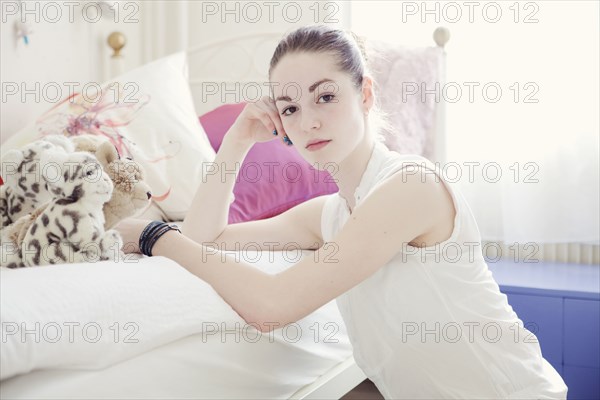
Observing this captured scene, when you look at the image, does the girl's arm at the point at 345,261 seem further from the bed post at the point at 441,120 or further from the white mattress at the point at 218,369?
the bed post at the point at 441,120

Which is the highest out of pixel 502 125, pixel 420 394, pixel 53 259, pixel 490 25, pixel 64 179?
pixel 490 25

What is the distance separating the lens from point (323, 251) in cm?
121

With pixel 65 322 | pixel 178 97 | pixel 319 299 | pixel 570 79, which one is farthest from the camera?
pixel 570 79

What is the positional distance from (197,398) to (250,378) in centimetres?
12

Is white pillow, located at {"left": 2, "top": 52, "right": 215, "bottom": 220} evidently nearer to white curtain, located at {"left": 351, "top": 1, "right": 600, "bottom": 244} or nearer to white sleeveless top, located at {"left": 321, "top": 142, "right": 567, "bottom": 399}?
white sleeveless top, located at {"left": 321, "top": 142, "right": 567, "bottom": 399}

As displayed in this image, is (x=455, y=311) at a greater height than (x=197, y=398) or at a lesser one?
greater

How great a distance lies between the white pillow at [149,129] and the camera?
1.85m

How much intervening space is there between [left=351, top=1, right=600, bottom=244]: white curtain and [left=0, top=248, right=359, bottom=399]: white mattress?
996 millimetres

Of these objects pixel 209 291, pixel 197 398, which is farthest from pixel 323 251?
pixel 197 398

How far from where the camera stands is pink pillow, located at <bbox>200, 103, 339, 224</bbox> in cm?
195

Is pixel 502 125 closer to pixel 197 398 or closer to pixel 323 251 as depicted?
pixel 323 251

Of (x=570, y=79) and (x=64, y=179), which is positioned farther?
(x=570, y=79)

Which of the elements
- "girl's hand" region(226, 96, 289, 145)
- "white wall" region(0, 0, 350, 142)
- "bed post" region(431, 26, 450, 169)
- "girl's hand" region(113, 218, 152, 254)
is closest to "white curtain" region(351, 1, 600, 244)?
"bed post" region(431, 26, 450, 169)

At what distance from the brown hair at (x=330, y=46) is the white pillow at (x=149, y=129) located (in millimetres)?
618
